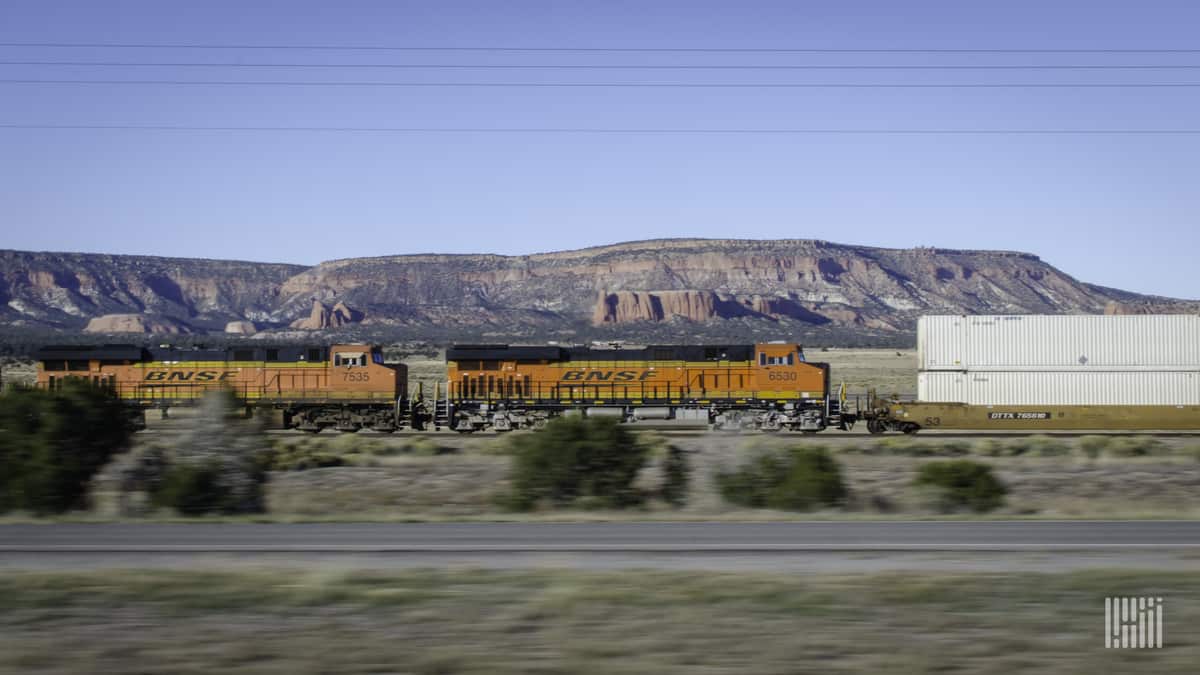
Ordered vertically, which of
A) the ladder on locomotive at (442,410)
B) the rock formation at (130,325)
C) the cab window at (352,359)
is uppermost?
the rock formation at (130,325)

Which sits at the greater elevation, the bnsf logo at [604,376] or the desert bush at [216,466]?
the bnsf logo at [604,376]

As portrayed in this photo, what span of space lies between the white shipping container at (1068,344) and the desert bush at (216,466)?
1152 inches

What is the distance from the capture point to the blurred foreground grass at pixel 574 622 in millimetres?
7434

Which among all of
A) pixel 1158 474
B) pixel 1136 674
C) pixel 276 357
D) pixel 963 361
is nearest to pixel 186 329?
pixel 276 357

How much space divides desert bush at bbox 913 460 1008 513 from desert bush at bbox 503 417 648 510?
5.72 metres

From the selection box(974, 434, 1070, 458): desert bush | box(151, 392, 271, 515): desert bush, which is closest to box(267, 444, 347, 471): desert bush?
box(151, 392, 271, 515): desert bush

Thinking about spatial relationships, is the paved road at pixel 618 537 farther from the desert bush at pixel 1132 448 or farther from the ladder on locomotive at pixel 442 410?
the ladder on locomotive at pixel 442 410

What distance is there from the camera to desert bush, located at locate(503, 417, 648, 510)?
1958 cm

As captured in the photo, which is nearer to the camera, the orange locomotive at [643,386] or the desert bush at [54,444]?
the desert bush at [54,444]

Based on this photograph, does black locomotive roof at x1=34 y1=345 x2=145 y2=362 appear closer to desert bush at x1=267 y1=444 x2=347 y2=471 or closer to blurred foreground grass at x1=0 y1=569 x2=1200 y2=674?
desert bush at x1=267 y1=444 x2=347 y2=471

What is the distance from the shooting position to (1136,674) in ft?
23.4

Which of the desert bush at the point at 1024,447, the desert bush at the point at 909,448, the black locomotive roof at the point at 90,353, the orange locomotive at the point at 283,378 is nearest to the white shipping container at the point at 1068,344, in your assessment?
the desert bush at the point at 1024,447

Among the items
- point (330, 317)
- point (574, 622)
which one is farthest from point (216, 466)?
point (330, 317)

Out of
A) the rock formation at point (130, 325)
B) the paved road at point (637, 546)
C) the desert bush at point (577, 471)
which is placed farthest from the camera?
the rock formation at point (130, 325)
